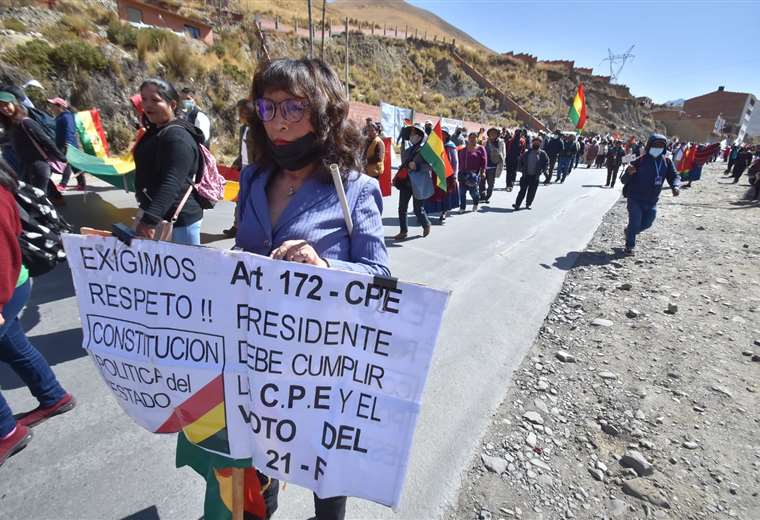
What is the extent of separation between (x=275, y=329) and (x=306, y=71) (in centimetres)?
92

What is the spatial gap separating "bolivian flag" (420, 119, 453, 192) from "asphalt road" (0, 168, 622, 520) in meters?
1.60

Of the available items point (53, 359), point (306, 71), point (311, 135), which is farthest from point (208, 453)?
point (53, 359)

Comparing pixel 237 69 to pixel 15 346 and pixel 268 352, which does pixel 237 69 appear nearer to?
pixel 15 346

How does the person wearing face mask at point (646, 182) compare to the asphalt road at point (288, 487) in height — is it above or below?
above

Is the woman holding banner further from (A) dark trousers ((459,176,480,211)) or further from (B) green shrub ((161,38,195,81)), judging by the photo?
(B) green shrub ((161,38,195,81))

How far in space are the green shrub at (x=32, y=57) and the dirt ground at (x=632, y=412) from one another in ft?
48.4

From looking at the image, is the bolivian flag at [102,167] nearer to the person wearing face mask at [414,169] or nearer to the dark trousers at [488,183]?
the person wearing face mask at [414,169]

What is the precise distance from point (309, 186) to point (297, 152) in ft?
0.43

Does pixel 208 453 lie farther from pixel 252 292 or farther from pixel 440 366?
pixel 440 366

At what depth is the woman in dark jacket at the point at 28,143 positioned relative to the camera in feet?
14.5

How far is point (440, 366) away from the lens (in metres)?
3.29

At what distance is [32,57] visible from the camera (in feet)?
36.1

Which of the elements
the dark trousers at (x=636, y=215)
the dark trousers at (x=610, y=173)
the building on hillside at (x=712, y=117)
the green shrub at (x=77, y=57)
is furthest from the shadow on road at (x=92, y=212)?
the building on hillside at (x=712, y=117)

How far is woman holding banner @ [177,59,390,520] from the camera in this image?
1.38 meters
